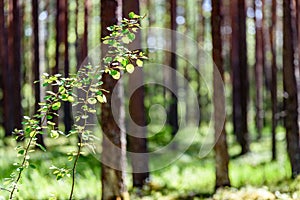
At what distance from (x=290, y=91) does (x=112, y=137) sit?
4911mm

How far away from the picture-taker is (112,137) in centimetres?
775

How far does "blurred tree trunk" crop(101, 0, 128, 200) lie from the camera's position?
25.3 feet

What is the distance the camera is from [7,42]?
20.2 m

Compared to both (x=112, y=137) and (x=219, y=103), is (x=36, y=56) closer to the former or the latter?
(x=219, y=103)

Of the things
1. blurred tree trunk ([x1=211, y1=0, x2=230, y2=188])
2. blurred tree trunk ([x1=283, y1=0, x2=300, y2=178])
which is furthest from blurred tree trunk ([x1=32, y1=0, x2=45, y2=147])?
blurred tree trunk ([x1=283, y1=0, x2=300, y2=178])

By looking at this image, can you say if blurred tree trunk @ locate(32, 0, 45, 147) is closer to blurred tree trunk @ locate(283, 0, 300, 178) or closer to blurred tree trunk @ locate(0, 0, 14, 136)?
blurred tree trunk @ locate(0, 0, 14, 136)

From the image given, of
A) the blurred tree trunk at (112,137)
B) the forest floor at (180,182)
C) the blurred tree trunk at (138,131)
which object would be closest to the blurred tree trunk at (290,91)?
the forest floor at (180,182)

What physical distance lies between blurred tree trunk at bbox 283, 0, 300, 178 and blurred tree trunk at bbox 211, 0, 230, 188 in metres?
1.84

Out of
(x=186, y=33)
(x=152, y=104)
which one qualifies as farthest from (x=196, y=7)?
(x=152, y=104)

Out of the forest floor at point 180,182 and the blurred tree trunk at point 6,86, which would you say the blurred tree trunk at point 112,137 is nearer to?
the forest floor at point 180,182

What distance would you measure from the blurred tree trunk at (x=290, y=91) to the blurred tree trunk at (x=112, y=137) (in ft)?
15.2

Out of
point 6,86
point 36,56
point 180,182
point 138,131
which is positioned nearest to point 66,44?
point 36,56

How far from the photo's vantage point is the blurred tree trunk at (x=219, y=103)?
9711 millimetres

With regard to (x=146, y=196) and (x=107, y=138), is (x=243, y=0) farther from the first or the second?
(x=107, y=138)
